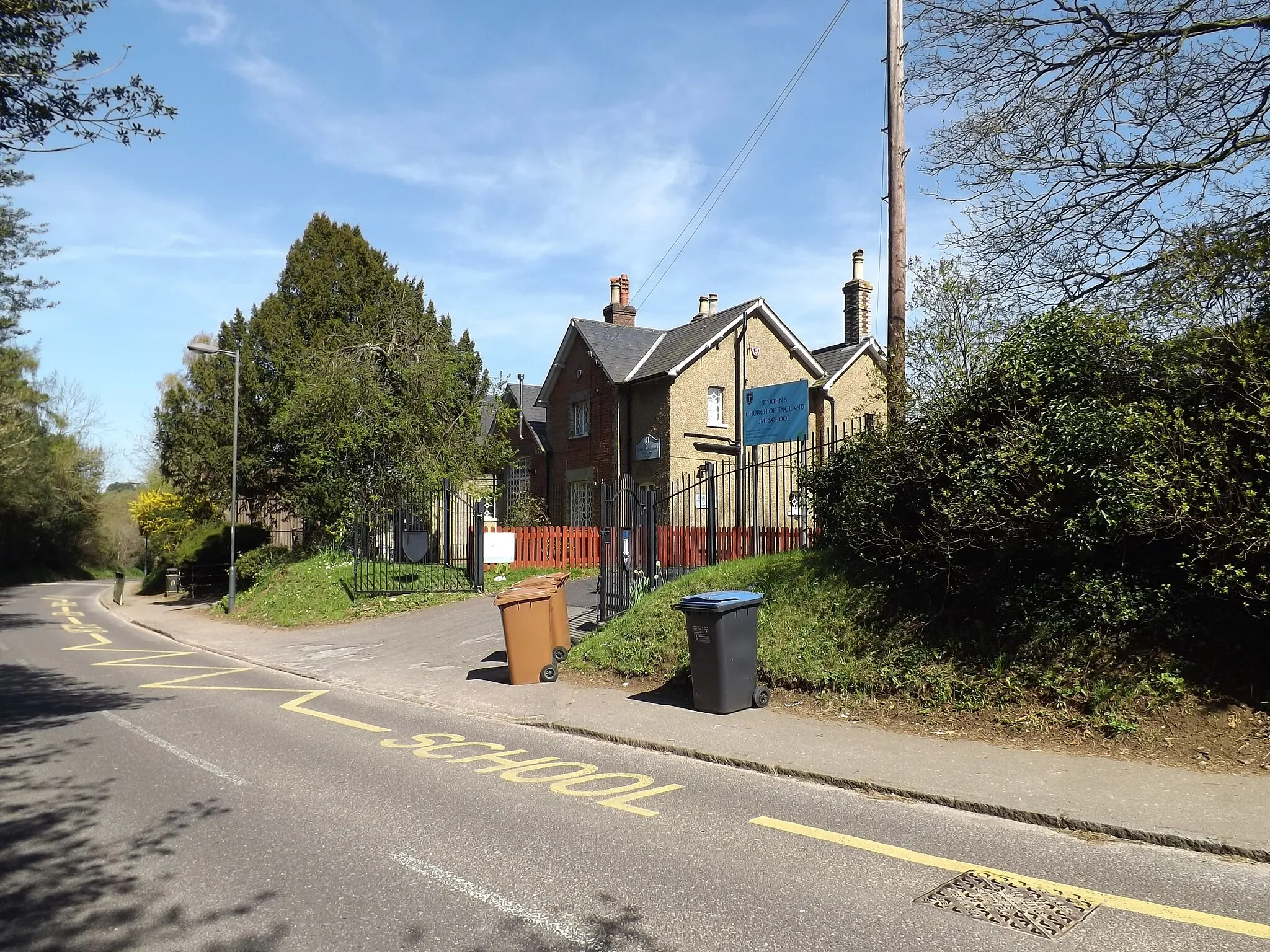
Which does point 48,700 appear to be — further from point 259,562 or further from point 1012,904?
point 259,562

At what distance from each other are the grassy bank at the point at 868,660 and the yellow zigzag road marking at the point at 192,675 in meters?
3.21

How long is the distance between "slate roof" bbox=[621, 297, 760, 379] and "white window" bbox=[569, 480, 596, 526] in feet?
13.5

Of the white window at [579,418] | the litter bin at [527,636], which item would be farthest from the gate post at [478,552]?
the white window at [579,418]

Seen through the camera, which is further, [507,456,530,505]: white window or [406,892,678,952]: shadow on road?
[507,456,530,505]: white window

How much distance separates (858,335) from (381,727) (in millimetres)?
27090

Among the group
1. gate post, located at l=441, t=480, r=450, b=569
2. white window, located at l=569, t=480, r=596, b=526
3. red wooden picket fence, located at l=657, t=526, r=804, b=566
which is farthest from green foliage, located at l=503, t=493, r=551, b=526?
red wooden picket fence, located at l=657, t=526, r=804, b=566

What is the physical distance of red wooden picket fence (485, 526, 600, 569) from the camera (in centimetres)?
2478

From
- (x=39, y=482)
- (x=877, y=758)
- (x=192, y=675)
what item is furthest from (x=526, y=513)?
(x=39, y=482)

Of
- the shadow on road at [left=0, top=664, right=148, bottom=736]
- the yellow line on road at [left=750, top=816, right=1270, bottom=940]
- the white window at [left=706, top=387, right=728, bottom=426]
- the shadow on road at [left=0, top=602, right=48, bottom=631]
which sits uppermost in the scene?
the white window at [left=706, top=387, right=728, bottom=426]

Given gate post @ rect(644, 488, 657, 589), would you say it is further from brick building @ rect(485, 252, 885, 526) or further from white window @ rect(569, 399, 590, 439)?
white window @ rect(569, 399, 590, 439)

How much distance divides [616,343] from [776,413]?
1179 cm

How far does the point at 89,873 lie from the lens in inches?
197

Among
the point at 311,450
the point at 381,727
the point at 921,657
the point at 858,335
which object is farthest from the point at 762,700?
the point at 858,335

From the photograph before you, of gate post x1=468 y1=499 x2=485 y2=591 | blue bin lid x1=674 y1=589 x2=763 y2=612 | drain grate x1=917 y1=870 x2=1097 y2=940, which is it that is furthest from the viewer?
gate post x1=468 y1=499 x2=485 y2=591
